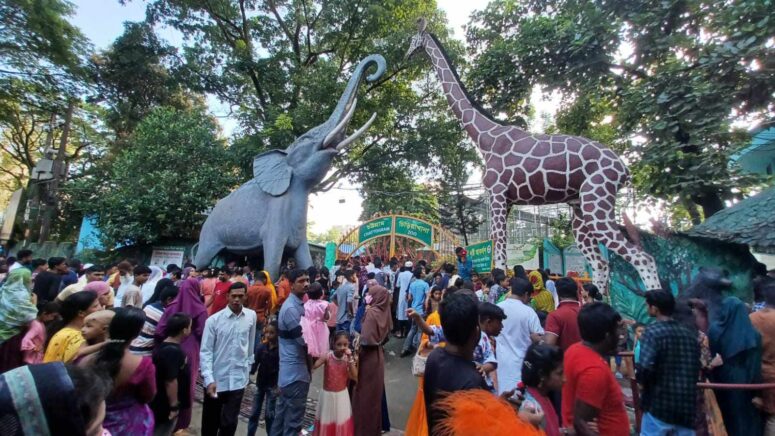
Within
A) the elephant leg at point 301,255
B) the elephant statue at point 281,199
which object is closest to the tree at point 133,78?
the elephant statue at point 281,199

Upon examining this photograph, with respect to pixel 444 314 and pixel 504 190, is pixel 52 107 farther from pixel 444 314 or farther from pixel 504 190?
pixel 444 314

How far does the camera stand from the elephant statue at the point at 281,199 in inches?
373

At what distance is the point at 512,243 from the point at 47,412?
759 inches

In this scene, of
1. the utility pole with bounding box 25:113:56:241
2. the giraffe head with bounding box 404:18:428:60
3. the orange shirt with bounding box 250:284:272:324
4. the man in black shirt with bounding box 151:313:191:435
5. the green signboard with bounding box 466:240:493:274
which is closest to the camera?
the man in black shirt with bounding box 151:313:191:435

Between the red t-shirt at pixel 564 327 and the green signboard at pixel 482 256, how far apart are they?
490 centimetres

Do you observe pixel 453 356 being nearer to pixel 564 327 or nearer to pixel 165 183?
pixel 564 327

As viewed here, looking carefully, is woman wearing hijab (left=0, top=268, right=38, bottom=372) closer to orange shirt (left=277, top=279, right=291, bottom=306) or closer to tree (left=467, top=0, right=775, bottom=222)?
orange shirt (left=277, top=279, right=291, bottom=306)

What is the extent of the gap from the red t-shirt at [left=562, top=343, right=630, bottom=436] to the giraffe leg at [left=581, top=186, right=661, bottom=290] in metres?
4.59

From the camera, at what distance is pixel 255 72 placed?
14195 millimetres

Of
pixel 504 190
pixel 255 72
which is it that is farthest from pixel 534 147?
pixel 255 72

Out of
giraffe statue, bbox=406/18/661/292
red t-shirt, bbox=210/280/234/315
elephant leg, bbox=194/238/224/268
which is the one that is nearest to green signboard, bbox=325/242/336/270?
elephant leg, bbox=194/238/224/268

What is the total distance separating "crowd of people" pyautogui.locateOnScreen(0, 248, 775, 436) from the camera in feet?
5.51

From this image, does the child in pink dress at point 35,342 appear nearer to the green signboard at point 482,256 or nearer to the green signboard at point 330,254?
the green signboard at point 482,256

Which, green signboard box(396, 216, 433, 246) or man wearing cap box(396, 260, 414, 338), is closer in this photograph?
man wearing cap box(396, 260, 414, 338)
